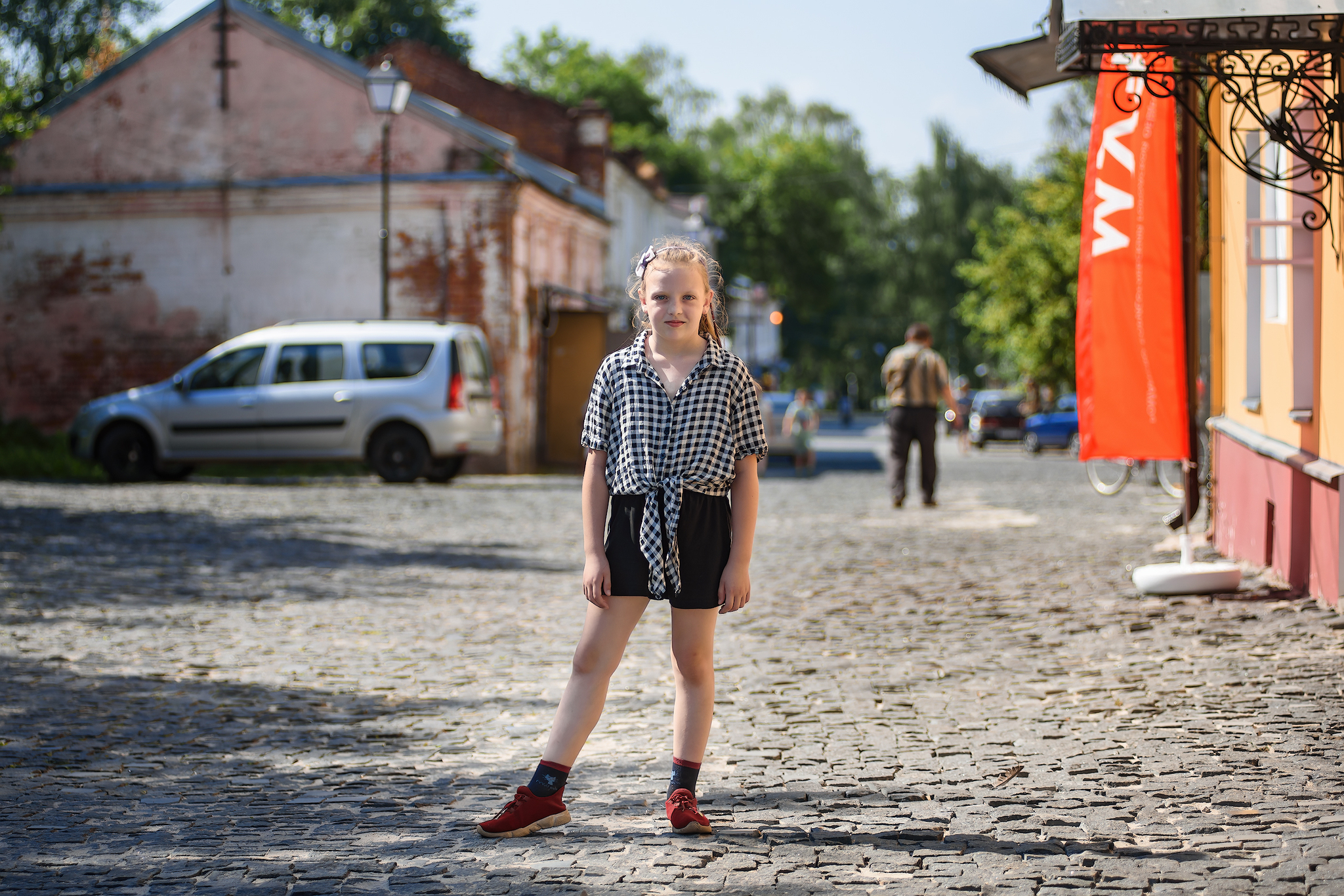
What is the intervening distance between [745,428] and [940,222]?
219 feet

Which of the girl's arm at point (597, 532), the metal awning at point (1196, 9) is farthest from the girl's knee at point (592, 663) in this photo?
the metal awning at point (1196, 9)

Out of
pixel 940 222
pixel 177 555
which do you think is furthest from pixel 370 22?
pixel 177 555

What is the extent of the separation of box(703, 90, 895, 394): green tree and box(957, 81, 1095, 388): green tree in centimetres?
1015

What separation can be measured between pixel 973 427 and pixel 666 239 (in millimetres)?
43648

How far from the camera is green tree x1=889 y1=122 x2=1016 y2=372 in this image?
6788 cm

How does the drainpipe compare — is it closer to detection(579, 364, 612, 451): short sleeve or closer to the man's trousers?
the man's trousers

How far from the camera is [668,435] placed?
405 centimetres

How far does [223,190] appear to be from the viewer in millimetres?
26953

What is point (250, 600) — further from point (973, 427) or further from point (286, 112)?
point (973, 427)

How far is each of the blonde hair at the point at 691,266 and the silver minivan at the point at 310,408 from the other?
15417 mm

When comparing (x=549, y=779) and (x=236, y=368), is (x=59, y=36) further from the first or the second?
(x=549, y=779)

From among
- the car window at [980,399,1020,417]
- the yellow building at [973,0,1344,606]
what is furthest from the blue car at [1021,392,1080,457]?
the yellow building at [973,0,1344,606]

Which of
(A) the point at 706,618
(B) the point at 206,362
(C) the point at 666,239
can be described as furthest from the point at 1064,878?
(B) the point at 206,362

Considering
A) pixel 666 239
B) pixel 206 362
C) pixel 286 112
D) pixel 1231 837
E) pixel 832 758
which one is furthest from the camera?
pixel 286 112
